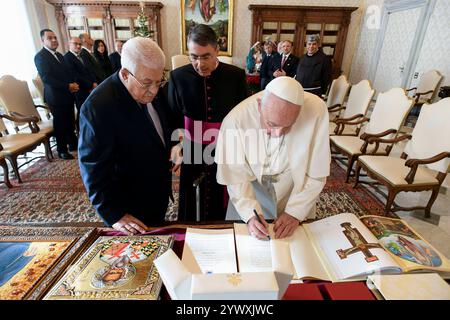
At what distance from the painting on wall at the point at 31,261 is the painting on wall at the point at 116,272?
3.7 inches

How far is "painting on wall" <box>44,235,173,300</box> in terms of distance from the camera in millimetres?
785

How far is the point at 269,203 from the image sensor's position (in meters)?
1.63

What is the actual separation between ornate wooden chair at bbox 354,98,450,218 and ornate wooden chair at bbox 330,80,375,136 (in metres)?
1.01

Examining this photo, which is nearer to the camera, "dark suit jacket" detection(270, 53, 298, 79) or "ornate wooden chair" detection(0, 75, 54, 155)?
"ornate wooden chair" detection(0, 75, 54, 155)

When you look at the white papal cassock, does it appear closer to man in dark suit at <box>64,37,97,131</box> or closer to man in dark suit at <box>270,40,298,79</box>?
man in dark suit at <box>64,37,97,131</box>

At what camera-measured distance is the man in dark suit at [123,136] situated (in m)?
1.12

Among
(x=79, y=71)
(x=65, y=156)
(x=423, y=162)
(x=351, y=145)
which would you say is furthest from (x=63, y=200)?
(x=423, y=162)

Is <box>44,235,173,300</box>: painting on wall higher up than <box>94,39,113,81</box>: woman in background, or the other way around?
<box>94,39,113,81</box>: woman in background

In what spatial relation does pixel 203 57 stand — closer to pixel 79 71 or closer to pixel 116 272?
pixel 116 272

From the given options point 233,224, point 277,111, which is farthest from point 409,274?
point 277,111

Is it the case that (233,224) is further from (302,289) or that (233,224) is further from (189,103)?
(189,103)

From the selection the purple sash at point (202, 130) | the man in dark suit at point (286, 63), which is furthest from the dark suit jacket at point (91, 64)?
the purple sash at point (202, 130)

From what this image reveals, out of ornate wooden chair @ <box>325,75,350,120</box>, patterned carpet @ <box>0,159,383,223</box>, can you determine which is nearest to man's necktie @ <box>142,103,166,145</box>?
patterned carpet @ <box>0,159,383,223</box>
